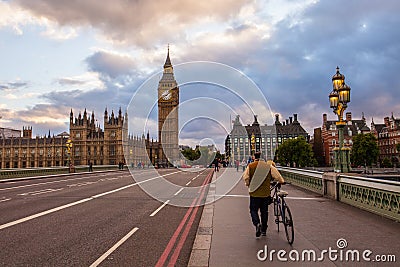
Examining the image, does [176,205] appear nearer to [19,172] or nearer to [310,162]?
[19,172]

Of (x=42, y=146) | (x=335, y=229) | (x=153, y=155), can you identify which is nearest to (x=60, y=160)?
(x=42, y=146)

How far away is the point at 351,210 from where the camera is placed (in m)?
11.6

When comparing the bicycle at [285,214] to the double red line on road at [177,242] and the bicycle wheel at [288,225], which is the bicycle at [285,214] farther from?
the double red line on road at [177,242]

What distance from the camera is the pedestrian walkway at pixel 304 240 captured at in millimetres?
6035

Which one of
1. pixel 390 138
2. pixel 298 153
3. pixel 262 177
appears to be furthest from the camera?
pixel 390 138

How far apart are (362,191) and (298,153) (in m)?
90.3

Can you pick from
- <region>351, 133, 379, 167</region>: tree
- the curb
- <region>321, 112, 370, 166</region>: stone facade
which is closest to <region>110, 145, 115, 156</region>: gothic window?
<region>321, 112, 370, 166</region>: stone facade

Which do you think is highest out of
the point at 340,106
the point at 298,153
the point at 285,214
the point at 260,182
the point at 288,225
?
the point at 340,106

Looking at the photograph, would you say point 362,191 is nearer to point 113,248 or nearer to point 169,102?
point 113,248

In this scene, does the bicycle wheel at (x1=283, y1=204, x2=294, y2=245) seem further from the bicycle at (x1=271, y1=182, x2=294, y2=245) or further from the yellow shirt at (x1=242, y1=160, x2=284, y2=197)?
the yellow shirt at (x1=242, y1=160, x2=284, y2=197)

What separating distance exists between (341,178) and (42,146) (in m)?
132

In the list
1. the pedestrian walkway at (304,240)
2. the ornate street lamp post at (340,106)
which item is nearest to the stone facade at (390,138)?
the ornate street lamp post at (340,106)

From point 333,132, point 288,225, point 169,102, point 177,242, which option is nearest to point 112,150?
point 333,132

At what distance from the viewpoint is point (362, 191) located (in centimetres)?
1165
